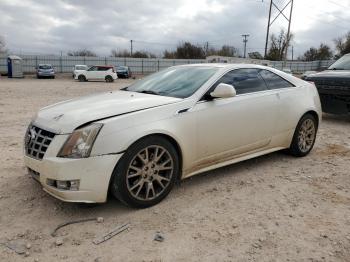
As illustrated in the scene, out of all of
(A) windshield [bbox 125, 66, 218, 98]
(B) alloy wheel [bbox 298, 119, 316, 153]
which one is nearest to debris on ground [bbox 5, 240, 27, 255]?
(A) windshield [bbox 125, 66, 218, 98]

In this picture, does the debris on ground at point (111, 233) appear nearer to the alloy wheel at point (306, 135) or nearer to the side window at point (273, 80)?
the side window at point (273, 80)

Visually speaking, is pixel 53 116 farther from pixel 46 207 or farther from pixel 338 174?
pixel 338 174

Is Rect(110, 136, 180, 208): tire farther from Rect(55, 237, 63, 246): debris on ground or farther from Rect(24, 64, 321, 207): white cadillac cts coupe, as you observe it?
Rect(55, 237, 63, 246): debris on ground

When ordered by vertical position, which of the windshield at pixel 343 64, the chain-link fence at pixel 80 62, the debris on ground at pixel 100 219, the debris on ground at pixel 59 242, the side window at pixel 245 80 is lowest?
the debris on ground at pixel 59 242

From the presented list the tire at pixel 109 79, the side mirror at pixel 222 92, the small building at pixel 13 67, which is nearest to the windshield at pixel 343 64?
the side mirror at pixel 222 92

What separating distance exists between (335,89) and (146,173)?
21.7 feet

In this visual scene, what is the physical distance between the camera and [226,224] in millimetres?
3510

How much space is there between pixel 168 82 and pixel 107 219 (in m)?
1.95

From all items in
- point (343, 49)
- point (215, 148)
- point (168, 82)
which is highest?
point (343, 49)

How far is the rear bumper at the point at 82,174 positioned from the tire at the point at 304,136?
10.3 ft

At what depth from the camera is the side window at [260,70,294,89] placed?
17.2 feet

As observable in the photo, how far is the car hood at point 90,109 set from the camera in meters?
3.55

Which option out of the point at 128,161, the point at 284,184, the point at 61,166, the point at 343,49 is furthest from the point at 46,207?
the point at 343,49

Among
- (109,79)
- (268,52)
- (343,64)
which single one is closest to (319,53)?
(268,52)
